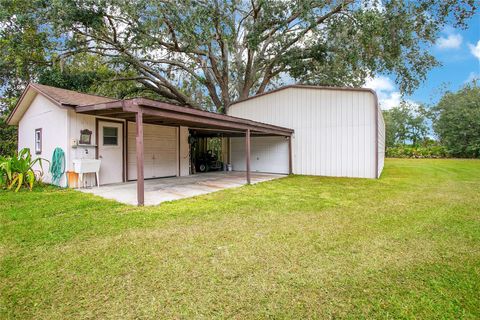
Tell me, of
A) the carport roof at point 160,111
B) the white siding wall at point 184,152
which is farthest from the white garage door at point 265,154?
the white siding wall at point 184,152

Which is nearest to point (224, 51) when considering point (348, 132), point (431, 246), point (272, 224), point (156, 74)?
point (156, 74)

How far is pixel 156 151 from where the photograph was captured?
368 inches

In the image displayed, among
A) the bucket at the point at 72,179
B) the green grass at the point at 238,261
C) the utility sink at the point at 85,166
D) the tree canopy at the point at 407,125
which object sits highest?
the tree canopy at the point at 407,125

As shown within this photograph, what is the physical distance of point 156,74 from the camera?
1316cm

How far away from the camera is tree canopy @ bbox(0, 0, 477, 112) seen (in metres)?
9.61

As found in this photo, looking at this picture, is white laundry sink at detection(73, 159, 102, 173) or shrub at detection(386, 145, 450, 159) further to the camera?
shrub at detection(386, 145, 450, 159)

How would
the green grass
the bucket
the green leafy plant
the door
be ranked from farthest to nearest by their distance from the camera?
the door < the bucket < the green leafy plant < the green grass

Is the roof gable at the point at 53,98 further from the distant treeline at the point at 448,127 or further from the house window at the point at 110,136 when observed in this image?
the distant treeline at the point at 448,127

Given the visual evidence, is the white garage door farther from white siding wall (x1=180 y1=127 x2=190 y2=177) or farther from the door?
the door

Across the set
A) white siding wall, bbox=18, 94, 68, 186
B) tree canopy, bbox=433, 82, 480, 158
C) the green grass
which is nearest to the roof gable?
white siding wall, bbox=18, 94, 68, 186

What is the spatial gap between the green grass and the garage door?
12.2ft

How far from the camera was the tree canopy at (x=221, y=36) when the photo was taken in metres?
9.61

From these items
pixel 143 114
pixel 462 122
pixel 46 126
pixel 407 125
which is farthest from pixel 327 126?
pixel 407 125

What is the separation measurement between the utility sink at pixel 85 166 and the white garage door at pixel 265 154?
7.16 meters
